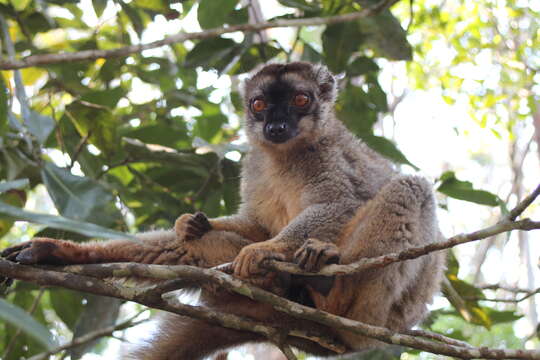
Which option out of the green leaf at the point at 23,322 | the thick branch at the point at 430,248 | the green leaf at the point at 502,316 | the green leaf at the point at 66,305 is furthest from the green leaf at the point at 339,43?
the green leaf at the point at 23,322

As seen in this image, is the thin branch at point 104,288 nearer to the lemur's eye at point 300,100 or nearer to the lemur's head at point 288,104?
the lemur's head at point 288,104

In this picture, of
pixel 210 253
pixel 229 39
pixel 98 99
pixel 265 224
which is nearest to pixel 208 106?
pixel 229 39

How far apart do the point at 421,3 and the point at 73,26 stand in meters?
4.78

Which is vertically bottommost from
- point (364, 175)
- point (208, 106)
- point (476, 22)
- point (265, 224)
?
point (265, 224)

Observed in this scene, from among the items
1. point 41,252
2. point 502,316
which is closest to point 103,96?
point 41,252

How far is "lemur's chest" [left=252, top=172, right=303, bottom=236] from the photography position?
200 inches

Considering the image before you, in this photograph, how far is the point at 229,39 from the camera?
21.5 ft

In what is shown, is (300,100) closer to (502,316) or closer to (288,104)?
(288,104)

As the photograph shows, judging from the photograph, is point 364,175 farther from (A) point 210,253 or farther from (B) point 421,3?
(B) point 421,3

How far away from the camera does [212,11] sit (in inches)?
227

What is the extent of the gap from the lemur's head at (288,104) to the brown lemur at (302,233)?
1 centimetres

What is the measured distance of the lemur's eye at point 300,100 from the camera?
18.1 ft

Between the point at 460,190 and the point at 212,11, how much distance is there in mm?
2828

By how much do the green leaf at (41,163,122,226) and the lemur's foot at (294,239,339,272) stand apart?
4.69 ft
